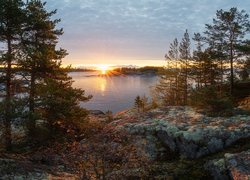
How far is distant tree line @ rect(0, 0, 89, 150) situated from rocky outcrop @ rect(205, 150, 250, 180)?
10826mm

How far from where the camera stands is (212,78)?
3275cm

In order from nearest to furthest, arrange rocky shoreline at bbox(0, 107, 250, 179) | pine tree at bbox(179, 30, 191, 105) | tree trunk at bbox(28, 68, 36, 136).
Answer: rocky shoreline at bbox(0, 107, 250, 179), tree trunk at bbox(28, 68, 36, 136), pine tree at bbox(179, 30, 191, 105)

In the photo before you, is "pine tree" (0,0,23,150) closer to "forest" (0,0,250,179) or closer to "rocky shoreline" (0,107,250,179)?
"forest" (0,0,250,179)

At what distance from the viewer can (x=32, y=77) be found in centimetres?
2102

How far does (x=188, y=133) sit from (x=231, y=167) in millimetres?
4360

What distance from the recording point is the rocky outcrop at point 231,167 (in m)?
10.5

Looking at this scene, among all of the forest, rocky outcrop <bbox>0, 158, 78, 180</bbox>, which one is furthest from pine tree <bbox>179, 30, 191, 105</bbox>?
rocky outcrop <bbox>0, 158, 78, 180</bbox>

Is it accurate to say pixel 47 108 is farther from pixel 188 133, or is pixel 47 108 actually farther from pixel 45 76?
pixel 188 133

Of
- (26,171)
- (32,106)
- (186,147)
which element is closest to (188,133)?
(186,147)

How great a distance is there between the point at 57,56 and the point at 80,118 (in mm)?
5295

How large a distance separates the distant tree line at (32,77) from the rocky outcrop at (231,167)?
35.5 feet

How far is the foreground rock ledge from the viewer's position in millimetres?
14391

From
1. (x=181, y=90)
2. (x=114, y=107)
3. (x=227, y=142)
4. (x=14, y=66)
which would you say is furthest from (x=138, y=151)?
(x=114, y=107)

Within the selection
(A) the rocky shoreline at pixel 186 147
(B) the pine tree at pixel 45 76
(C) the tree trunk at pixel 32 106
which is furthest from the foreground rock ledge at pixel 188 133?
(C) the tree trunk at pixel 32 106
